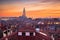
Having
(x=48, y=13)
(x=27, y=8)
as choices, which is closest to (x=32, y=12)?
(x=27, y=8)

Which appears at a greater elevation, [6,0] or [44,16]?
[6,0]

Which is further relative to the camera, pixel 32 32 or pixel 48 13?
pixel 48 13

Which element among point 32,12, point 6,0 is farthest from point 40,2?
point 6,0

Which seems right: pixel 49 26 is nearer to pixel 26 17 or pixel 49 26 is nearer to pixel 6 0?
pixel 26 17

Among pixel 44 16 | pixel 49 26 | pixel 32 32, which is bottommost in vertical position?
pixel 49 26

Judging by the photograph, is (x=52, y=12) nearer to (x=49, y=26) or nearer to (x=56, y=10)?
(x=56, y=10)

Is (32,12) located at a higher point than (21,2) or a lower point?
lower
